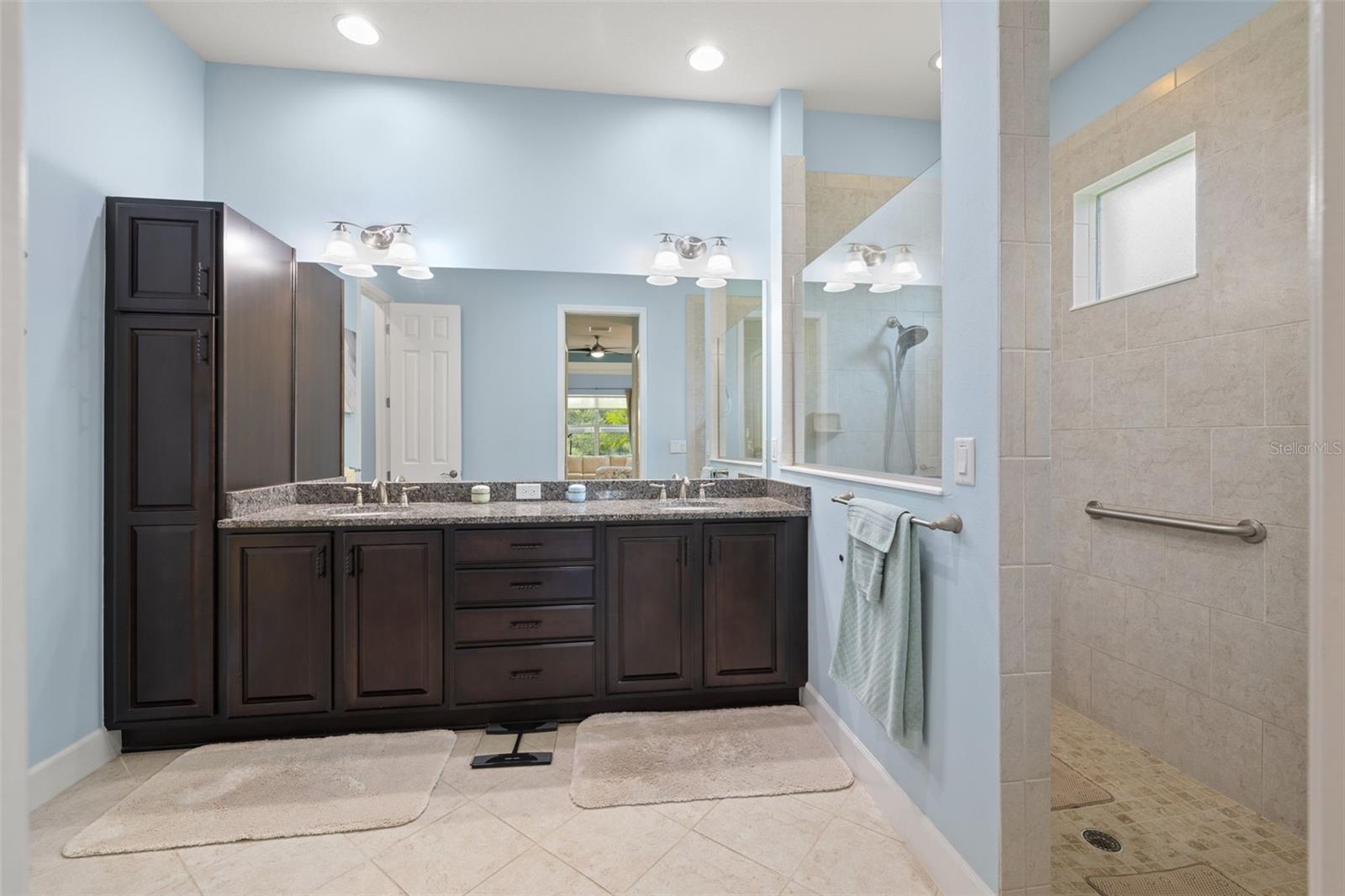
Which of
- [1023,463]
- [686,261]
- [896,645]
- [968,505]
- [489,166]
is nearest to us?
[1023,463]

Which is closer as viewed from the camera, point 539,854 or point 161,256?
point 539,854

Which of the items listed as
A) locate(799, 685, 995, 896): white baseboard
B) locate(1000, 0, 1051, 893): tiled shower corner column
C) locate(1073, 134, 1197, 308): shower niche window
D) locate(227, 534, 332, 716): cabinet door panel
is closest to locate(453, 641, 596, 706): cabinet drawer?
locate(227, 534, 332, 716): cabinet door panel

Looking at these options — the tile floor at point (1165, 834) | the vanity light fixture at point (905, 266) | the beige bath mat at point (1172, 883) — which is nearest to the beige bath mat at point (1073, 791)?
the tile floor at point (1165, 834)

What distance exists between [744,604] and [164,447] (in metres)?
2.33

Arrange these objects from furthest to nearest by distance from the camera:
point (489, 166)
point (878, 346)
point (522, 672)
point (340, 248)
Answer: point (489, 166) → point (340, 248) → point (522, 672) → point (878, 346)

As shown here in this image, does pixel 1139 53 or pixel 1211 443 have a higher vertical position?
pixel 1139 53

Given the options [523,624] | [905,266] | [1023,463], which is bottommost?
[523,624]

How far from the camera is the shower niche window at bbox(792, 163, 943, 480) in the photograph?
6.19 ft

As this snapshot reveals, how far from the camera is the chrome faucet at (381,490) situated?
2.86 metres

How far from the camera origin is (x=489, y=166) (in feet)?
9.84

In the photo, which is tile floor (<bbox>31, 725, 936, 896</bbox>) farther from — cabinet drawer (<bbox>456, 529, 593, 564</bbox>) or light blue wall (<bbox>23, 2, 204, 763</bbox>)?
cabinet drawer (<bbox>456, 529, 593, 564</bbox>)

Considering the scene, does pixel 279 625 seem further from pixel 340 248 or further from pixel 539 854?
pixel 340 248

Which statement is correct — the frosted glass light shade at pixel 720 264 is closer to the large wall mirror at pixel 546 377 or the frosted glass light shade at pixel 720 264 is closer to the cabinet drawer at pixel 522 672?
the large wall mirror at pixel 546 377

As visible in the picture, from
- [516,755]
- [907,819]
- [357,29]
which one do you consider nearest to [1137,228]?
[907,819]
